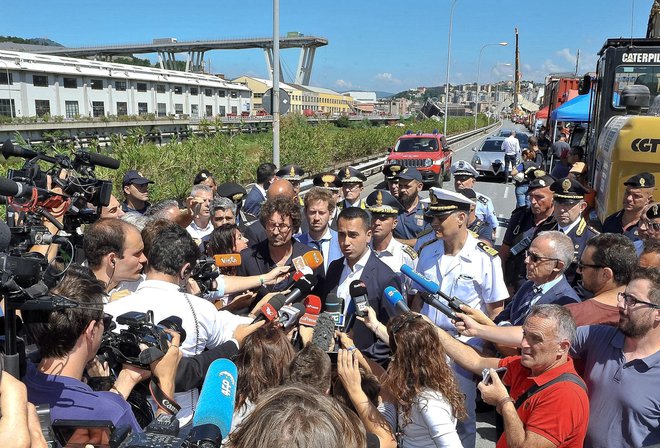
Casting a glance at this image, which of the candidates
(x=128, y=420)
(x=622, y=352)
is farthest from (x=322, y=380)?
(x=622, y=352)

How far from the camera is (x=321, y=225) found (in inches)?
207

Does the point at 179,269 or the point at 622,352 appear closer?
the point at 622,352

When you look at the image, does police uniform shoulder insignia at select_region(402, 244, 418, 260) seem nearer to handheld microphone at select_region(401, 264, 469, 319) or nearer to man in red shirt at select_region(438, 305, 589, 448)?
Result: handheld microphone at select_region(401, 264, 469, 319)

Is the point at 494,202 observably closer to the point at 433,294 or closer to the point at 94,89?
the point at 433,294

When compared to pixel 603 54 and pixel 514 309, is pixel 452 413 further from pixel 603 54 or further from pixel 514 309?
pixel 603 54

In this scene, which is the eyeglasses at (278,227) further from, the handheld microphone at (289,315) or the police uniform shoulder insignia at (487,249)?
the police uniform shoulder insignia at (487,249)

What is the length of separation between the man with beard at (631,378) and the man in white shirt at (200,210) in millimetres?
4173

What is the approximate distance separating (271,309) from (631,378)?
6.56ft

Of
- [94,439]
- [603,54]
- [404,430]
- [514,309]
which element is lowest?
[404,430]

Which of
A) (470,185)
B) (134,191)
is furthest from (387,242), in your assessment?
(134,191)

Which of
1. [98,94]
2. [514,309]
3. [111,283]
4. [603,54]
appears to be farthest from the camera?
[98,94]

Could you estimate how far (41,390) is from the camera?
2.16 metres

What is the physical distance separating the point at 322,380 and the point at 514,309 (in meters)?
1.77

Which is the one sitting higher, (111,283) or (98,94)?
(98,94)
